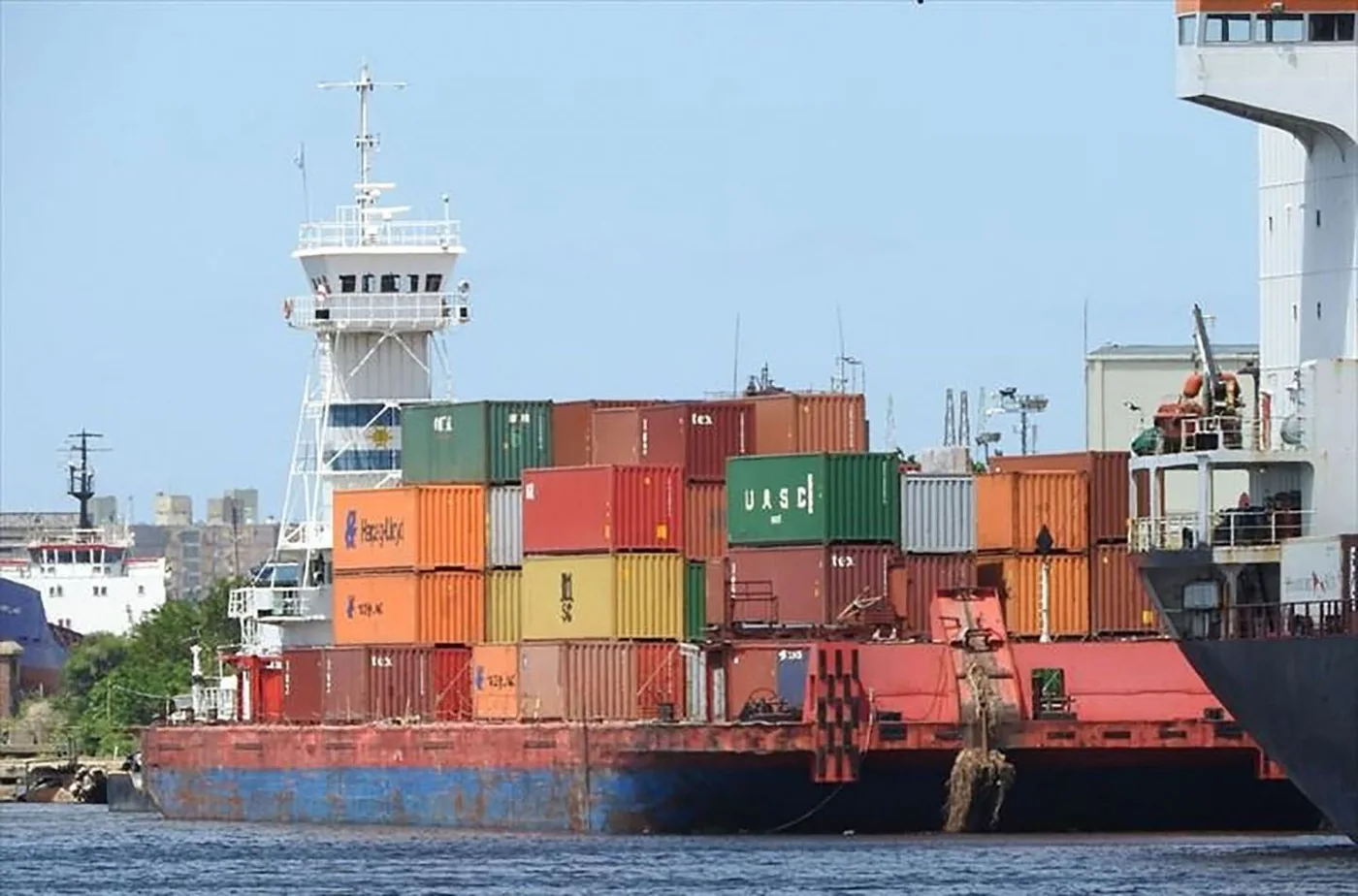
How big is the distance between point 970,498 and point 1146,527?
4.77 meters

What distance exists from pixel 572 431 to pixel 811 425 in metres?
5.28

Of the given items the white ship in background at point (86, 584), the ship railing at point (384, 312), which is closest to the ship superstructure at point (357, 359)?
the ship railing at point (384, 312)

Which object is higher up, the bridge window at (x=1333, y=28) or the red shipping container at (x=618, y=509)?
the bridge window at (x=1333, y=28)

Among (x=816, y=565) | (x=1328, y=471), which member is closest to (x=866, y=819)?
(x=816, y=565)

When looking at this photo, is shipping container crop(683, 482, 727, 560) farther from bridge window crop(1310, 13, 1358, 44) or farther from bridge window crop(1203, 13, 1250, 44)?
bridge window crop(1310, 13, 1358, 44)

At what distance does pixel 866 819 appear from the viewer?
62.9 metres

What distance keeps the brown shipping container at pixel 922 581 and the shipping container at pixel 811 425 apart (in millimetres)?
2431

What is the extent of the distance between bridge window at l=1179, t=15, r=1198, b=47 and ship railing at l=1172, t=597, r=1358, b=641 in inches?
309

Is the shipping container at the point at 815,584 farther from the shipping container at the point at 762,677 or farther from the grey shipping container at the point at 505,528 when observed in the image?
the grey shipping container at the point at 505,528

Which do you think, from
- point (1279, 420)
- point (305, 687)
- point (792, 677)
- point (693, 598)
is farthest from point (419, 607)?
point (1279, 420)

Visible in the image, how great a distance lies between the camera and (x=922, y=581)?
63531mm

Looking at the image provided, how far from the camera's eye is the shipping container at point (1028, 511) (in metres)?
64.2

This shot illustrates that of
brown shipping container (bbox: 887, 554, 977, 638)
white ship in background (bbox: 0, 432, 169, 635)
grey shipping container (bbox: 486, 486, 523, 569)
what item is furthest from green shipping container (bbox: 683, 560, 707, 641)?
white ship in background (bbox: 0, 432, 169, 635)

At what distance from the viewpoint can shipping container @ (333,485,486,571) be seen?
6919 centimetres
